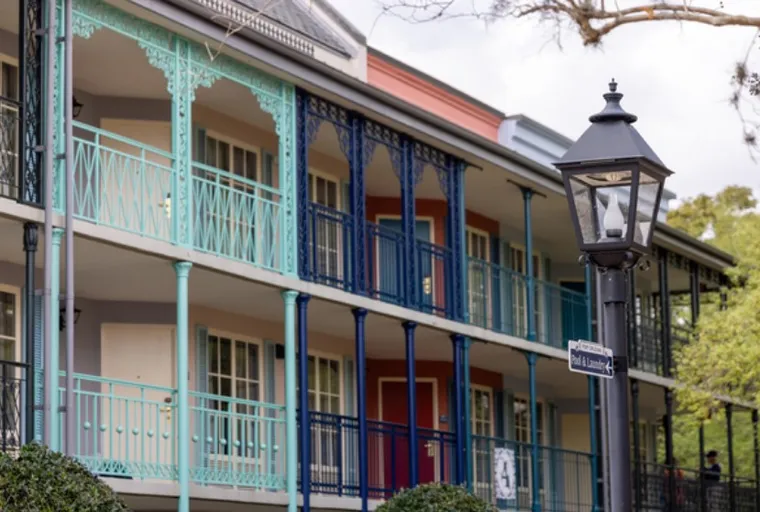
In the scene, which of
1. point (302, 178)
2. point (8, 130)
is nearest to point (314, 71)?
point (302, 178)

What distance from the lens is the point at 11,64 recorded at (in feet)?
66.0

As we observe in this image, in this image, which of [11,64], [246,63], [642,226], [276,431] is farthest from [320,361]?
[642,226]

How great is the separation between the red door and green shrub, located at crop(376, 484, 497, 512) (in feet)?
19.7

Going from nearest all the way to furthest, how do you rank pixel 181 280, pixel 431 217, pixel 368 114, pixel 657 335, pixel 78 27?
1. pixel 78 27
2. pixel 181 280
3. pixel 368 114
4. pixel 431 217
5. pixel 657 335

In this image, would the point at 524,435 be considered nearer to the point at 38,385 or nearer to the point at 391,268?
the point at 391,268

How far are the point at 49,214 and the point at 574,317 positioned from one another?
54.2 ft

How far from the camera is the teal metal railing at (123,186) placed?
19.0 meters

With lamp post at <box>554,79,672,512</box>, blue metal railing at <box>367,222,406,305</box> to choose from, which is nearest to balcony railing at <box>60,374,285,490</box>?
blue metal railing at <box>367,222,406,305</box>

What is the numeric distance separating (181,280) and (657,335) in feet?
60.5

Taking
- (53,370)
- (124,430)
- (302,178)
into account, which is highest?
(302,178)

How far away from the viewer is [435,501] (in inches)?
816

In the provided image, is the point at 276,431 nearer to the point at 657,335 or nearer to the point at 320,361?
the point at 320,361

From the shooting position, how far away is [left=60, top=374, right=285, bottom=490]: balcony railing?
19.5 m

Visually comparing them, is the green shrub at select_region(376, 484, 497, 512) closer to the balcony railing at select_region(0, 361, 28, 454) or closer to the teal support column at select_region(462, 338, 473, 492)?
the balcony railing at select_region(0, 361, 28, 454)
